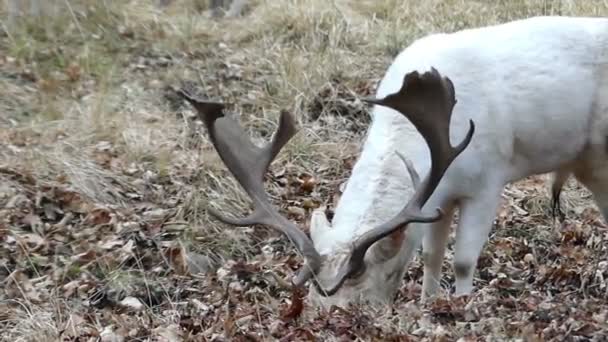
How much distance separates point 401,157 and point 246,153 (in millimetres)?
764

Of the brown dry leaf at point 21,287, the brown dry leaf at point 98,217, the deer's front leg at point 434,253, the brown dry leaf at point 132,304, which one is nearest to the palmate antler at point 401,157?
the deer's front leg at point 434,253

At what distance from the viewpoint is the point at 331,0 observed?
12.4 meters

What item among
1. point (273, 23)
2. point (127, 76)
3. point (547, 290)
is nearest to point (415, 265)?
point (547, 290)

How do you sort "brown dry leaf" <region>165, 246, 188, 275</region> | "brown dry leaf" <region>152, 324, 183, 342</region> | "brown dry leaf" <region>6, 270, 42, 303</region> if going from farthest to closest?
1. "brown dry leaf" <region>165, 246, 188, 275</region>
2. "brown dry leaf" <region>6, 270, 42, 303</region>
3. "brown dry leaf" <region>152, 324, 183, 342</region>

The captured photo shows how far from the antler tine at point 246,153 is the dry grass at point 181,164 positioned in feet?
1.51

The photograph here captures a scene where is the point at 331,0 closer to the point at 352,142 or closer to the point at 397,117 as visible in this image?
the point at 352,142

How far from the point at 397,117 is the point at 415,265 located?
1669mm

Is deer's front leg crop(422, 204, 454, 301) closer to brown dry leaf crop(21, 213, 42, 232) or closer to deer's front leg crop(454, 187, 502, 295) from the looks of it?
deer's front leg crop(454, 187, 502, 295)

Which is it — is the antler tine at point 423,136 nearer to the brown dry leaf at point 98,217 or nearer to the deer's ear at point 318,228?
the deer's ear at point 318,228

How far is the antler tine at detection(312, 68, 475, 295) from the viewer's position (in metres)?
5.42

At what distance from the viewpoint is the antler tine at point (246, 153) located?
5.73 meters

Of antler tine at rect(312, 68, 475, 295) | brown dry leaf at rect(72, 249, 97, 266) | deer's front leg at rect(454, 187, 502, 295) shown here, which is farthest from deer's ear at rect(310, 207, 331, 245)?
brown dry leaf at rect(72, 249, 97, 266)

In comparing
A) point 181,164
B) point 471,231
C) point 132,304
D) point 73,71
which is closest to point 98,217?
point 181,164

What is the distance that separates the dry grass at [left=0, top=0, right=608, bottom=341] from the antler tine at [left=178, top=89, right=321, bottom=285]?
46cm
